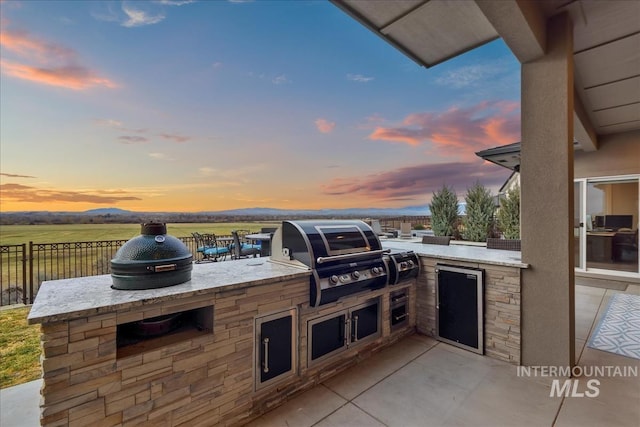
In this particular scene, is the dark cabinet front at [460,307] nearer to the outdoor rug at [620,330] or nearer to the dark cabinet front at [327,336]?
the dark cabinet front at [327,336]

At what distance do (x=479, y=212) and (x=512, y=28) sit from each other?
19.7 ft

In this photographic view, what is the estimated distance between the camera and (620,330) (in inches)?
141

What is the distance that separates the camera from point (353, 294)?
270cm

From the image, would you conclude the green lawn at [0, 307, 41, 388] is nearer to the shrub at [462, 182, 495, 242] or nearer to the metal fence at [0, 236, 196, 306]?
the metal fence at [0, 236, 196, 306]

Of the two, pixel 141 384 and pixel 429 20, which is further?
pixel 429 20

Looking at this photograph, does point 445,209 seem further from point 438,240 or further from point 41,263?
point 41,263

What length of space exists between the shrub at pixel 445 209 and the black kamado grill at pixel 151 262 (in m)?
7.39

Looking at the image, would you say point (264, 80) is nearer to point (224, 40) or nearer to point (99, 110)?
point (224, 40)

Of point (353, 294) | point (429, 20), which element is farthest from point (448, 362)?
point (429, 20)

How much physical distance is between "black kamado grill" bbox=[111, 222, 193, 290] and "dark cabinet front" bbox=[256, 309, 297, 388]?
2.22ft

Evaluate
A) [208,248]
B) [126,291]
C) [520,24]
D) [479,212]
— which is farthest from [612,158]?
[208,248]

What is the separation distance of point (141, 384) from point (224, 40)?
6.59 metres

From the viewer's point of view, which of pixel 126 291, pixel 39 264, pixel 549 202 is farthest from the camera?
pixel 39 264

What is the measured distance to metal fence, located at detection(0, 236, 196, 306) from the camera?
→ 5117 millimetres
